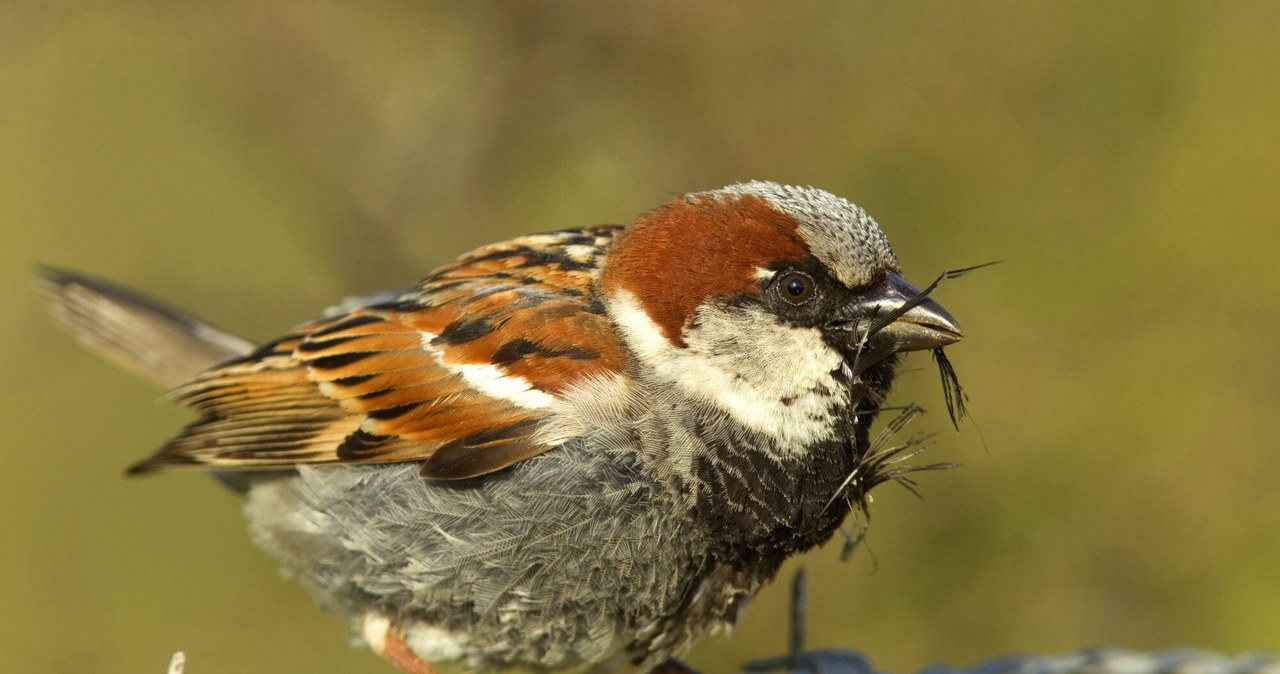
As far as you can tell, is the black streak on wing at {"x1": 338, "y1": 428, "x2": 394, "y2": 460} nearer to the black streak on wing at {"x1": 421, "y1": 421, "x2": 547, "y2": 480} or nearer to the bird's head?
the black streak on wing at {"x1": 421, "y1": 421, "x2": 547, "y2": 480}

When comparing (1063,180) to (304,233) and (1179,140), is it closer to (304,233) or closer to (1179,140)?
(1179,140)

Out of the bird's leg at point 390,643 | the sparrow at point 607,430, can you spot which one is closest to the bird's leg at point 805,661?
the sparrow at point 607,430

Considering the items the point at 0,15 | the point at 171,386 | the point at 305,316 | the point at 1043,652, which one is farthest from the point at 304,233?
the point at 1043,652

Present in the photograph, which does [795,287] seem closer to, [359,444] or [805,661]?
[805,661]

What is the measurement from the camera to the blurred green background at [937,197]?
3473mm

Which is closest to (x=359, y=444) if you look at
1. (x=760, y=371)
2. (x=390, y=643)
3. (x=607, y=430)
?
(x=390, y=643)

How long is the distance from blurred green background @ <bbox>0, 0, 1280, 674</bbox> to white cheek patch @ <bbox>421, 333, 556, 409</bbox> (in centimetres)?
97

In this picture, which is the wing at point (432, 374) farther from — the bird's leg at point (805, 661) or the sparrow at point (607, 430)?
the bird's leg at point (805, 661)

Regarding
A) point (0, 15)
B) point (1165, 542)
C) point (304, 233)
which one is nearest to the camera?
point (1165, 542)

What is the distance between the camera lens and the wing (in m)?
2.75

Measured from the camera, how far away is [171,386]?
386 cm

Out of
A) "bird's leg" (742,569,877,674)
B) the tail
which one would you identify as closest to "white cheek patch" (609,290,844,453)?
"bird's leg" (742,569,877,674)

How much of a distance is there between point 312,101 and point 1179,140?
2.61 meters

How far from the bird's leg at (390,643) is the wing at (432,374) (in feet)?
1.35
